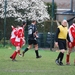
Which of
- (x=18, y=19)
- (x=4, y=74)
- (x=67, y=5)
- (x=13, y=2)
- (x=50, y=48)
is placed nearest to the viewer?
(x=4, y=74)

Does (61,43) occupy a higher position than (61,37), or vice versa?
(61,37)

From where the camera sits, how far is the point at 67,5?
2285 inches

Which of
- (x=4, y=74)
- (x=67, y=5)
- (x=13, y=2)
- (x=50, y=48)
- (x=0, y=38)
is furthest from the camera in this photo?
(x=67, y=5)

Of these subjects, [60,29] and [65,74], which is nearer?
[65,74]

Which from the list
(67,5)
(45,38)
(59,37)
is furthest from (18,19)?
(59,37)

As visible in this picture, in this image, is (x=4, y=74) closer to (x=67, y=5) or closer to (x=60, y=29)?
(x=60, y=29)

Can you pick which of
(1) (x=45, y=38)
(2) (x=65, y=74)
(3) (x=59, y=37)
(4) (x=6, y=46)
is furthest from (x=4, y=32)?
(2) (x=65, y=74)

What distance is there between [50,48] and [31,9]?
1434 centimetres

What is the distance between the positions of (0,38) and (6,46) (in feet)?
3.97

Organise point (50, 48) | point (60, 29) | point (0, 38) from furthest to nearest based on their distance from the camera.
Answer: point (0, 38), point (50, 48), point (60, 29)

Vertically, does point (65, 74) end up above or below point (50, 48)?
above

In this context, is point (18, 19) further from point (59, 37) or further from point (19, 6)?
point (59, 37)

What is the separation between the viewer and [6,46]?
1224 inches

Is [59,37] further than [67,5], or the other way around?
[67,5]
